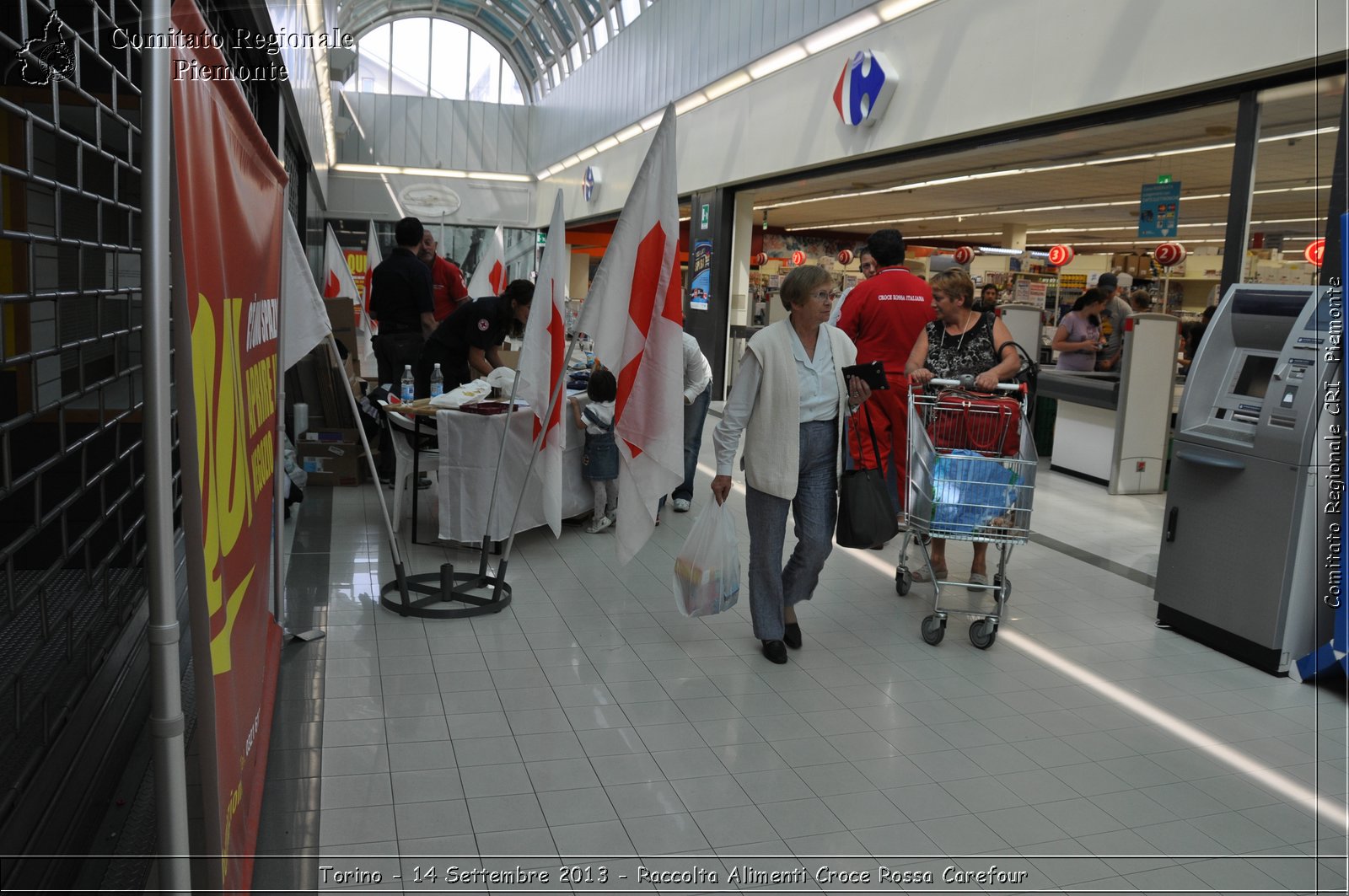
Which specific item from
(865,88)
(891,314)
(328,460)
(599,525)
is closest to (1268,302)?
(891,314)

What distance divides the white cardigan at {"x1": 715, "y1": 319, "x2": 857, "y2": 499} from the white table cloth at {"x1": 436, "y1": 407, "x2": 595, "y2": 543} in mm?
1555

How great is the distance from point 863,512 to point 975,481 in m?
0.57

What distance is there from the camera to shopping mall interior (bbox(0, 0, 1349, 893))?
225cm

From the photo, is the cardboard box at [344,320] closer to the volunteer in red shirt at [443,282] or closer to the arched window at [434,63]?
the volunteer in red shirt at [443,282]

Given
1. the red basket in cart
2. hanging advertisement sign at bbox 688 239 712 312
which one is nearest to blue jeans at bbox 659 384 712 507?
the red basket in cart

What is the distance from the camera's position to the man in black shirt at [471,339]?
600 cm

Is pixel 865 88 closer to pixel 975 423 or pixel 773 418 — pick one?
pixel 975 423

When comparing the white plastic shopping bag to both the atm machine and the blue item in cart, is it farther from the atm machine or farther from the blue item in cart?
the atm machine

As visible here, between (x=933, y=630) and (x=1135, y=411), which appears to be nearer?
(x=933, y=630)

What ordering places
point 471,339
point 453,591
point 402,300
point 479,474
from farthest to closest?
point 402,300, point 471,339, point 479,474, point 453,591

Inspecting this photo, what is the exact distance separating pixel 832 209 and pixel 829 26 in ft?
31.2

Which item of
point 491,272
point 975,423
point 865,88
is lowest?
point 975,423

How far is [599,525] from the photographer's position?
20.6ft

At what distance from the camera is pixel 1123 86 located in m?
5.96
